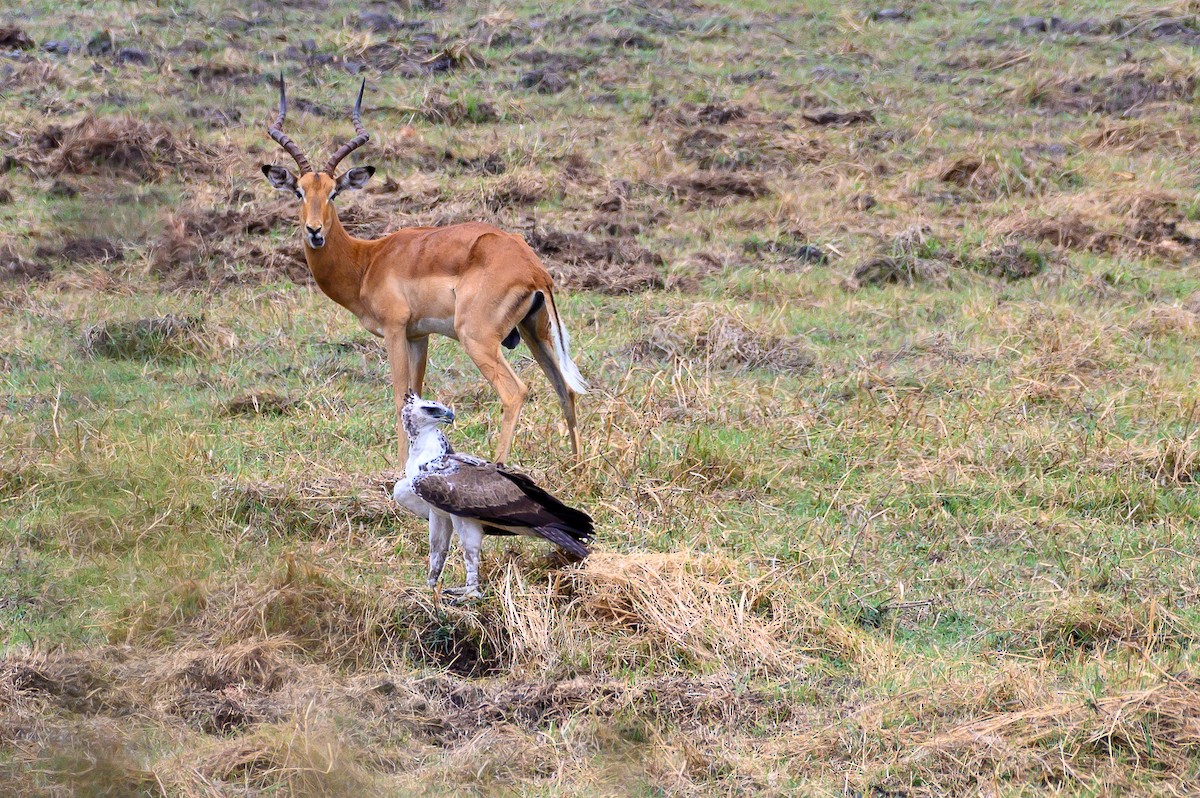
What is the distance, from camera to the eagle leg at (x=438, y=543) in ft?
15.4

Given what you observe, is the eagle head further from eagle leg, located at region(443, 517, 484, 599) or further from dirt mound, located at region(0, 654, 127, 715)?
dirt mound, located at region(0, 654, 127, 715)

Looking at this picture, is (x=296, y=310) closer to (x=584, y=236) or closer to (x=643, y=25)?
(x=584, y=236)

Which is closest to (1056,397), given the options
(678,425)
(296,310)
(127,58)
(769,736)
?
(678,425)

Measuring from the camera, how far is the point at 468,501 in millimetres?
4496

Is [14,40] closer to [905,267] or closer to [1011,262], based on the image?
[905,267]

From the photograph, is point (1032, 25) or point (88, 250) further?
point (1032, 25)

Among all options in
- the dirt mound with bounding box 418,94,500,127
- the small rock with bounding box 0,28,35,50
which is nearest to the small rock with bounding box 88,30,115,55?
the small rock with bounding box 0,28,35,50

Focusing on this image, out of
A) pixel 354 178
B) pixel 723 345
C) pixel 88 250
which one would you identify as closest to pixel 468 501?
pixel 354 178

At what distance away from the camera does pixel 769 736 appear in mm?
3975

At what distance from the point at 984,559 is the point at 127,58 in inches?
407

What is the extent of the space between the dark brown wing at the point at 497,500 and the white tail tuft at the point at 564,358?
1936 millimetres

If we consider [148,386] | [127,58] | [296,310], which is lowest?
[296,310]

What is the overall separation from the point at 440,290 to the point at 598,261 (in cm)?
331

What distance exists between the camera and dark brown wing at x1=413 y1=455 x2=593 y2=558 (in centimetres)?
450
